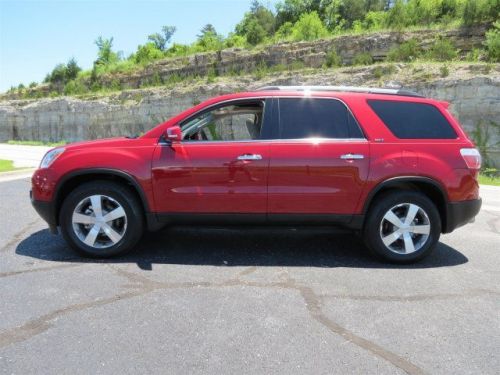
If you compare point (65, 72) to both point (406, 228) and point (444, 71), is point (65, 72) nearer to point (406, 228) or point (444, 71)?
point (444, 71)

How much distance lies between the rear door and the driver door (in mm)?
152

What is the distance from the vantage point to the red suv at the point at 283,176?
180 inches

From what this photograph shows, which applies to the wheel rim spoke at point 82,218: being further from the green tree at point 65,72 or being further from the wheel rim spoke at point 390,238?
the green tree at point 65,72

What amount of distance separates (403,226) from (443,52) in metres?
22.3

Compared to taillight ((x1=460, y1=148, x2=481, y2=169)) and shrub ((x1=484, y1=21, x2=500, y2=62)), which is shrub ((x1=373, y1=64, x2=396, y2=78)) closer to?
shrub ((x1=484, y1=21, x2=500, y2=62))

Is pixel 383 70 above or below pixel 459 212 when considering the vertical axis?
above

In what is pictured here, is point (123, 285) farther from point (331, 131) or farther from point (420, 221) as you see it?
point (420, 221)

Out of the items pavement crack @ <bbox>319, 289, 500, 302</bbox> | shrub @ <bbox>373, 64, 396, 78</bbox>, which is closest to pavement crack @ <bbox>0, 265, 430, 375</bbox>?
pavement crack @ <bbox>319, 289, 500, 302</bbox>

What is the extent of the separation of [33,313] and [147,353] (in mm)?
1178

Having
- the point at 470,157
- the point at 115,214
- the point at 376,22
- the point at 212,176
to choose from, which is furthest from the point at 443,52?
the point at 115,214

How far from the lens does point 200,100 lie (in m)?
30.2

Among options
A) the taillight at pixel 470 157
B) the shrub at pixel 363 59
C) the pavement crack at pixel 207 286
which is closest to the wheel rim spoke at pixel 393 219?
the taillight at pixel 470 157

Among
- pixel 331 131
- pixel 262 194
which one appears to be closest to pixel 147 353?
pixel 262 194

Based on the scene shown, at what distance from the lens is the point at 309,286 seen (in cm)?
405
